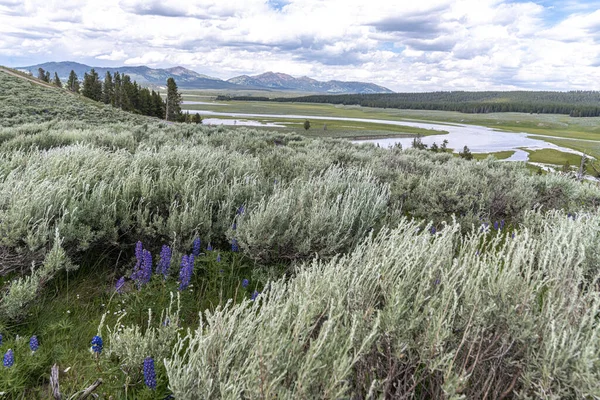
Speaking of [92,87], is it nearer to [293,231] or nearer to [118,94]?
[118,94]

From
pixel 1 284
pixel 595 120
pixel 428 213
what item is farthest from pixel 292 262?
pixel 595 120

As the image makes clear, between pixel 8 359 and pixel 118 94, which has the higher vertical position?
pixel 118 94

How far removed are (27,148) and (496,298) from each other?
423 inches

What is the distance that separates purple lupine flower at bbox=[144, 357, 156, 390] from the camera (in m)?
1.98

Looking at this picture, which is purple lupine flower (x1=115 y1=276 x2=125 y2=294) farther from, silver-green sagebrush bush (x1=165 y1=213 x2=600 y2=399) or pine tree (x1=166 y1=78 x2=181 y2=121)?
pine tree (x1=166 y1=78 x2=181 y2=121)

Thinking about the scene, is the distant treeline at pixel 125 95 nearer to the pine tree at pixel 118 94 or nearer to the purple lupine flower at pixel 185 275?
the pine tree at pixel 118 94

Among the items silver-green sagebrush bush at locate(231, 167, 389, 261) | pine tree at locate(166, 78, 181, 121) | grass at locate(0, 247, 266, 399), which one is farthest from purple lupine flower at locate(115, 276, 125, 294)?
pine tree at locate(166, 78, 181, 121)

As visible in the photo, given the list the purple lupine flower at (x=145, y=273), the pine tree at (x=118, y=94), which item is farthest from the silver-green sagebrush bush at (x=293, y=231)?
the pine tree at (x=118, y=94)

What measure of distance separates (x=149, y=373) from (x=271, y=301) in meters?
0.76

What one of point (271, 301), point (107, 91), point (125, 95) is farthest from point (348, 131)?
point (271, 301)

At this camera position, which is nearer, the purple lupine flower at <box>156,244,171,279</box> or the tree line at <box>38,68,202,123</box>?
the purple lupine flower at <box>156,244,171,279</box>

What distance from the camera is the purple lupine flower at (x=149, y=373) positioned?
1982 mm

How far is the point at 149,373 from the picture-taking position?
1999mm


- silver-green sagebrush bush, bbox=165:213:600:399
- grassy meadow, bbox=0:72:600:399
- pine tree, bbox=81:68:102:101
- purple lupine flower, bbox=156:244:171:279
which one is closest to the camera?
silver-green sagebrush bush, bbox=165:213:600:399
